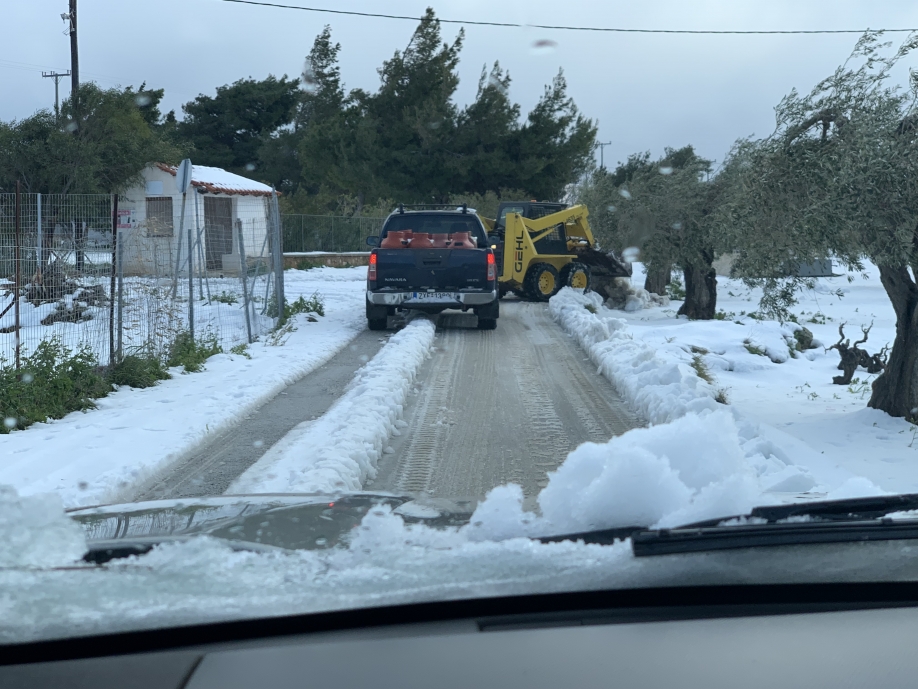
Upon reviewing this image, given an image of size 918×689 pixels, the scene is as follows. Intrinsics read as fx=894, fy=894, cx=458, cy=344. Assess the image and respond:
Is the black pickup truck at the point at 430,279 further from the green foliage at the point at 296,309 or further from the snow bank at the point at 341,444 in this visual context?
the snow bank at the point at 341,444

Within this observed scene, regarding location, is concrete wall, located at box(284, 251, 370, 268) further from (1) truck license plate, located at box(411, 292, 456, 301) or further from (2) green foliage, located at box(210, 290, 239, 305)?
(1) truck license plate, located at box(411, 292, 456, 301)

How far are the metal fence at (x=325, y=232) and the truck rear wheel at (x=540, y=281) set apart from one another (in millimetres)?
14969

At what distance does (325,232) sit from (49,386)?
2918 centimetres

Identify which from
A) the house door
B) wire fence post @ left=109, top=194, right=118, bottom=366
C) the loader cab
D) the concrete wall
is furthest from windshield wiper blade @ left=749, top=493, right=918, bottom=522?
the concrete wall

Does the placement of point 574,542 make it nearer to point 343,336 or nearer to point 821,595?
point 821,595

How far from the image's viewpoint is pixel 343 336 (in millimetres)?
13734

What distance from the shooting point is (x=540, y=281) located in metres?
21.1

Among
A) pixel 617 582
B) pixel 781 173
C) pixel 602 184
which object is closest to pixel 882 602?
pixel 617 582

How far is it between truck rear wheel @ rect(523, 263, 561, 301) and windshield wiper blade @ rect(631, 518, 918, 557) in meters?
19.3

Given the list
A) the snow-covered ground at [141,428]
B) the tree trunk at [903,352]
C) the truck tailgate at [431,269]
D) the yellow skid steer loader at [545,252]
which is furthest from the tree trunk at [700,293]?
the tree trunk at [903,352]

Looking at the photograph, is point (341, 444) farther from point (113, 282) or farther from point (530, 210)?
point (530, 210)

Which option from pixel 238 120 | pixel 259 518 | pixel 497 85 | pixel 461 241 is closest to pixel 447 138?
pixel 497 85

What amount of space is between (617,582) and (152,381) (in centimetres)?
875

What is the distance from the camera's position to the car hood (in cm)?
227
